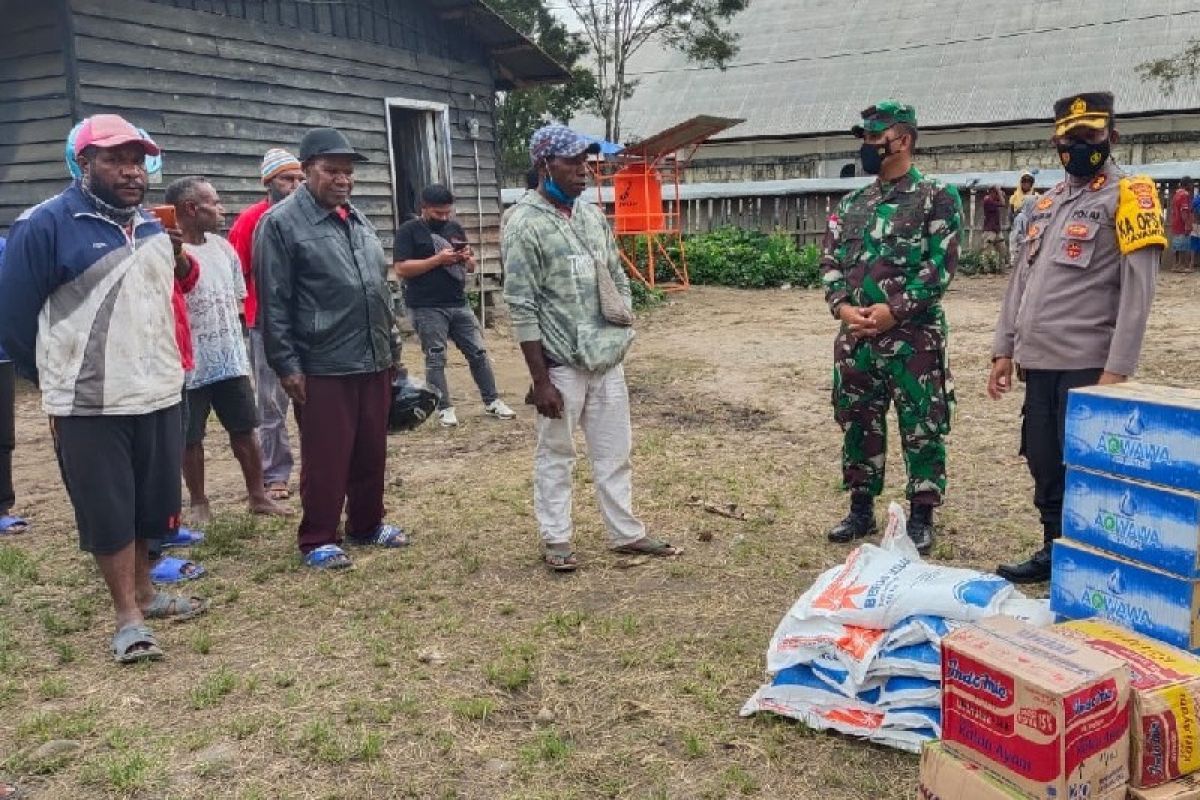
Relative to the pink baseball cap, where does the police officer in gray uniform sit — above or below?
below

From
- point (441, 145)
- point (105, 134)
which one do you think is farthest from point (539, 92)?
point (105, 134)

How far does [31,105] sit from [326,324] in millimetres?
6803

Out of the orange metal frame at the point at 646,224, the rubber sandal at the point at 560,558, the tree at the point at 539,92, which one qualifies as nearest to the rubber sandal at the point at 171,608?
the rubber sandal at the point at 560,558

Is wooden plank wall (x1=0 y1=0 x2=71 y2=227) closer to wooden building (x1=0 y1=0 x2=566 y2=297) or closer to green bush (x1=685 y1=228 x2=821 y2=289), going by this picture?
wooden building (x1=0 y1=0 x2=566 y2=297)

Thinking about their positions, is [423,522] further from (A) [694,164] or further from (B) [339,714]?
(A) [694,164]

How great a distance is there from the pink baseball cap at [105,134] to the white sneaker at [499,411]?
4.59m

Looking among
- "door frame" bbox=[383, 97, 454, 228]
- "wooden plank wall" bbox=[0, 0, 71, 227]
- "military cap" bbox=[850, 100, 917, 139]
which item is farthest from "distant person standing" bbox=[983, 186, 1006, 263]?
"military cap" bbox=[850, 100, 917, 139]

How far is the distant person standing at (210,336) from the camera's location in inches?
197

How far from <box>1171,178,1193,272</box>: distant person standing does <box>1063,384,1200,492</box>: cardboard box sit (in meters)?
17.3

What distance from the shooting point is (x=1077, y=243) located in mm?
3783

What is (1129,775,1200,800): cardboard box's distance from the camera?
2.10 meters

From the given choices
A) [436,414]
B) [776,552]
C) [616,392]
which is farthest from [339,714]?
[436,414]

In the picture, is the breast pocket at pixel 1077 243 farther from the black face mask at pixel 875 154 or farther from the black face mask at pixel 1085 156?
the black face mask at pixel 875 154

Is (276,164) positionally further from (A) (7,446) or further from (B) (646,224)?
(B) (646,224)
